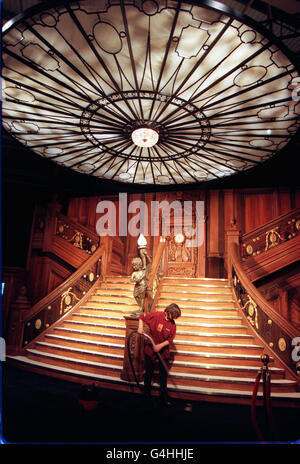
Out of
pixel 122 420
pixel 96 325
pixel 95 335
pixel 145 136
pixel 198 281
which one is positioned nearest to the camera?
pixel 122 420

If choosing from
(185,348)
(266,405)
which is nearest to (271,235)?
(185,348)

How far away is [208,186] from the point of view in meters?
8.10

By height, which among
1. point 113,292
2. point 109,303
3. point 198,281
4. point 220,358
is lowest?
point 220,358

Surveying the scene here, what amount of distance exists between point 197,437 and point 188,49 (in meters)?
3.70

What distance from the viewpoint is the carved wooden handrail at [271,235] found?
5496 mm

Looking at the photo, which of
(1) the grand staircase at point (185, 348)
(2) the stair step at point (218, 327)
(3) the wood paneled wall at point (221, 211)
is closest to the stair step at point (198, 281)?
(1) the grand staircase at point (185, 348)

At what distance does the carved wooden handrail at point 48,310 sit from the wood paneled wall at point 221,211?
7.69 ft

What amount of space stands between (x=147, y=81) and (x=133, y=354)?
3.51 meters

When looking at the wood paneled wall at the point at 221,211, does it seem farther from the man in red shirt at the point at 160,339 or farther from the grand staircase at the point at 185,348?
the man in red shirt at the point at 160,339

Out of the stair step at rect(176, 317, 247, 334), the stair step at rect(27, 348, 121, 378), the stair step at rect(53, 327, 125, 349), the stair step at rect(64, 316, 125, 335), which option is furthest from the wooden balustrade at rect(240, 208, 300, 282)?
the stair step at rect(27, 348, 121, 378)

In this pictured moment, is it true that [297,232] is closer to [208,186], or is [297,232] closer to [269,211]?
[269,211]

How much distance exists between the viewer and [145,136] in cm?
428

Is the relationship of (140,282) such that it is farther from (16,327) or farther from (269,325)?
(16,327)
